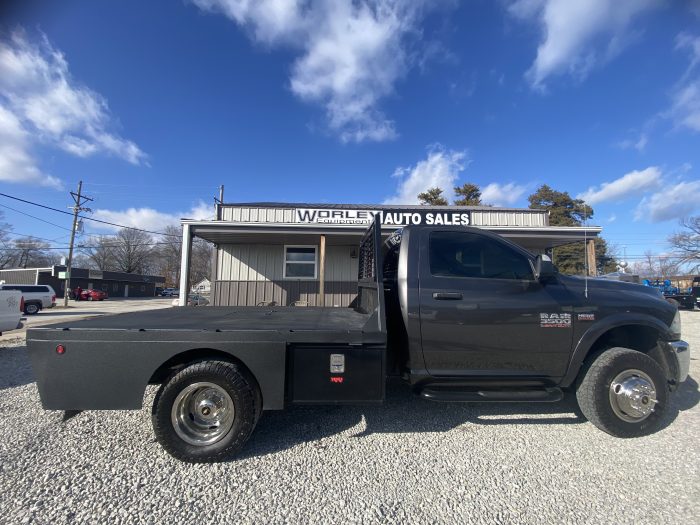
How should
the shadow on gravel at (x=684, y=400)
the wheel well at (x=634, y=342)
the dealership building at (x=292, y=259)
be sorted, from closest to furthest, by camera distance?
the wheel well at (x=634, y=342) → the shadow on gravel at (x=684, y=400) → the dealership building at (x=292, y=259)

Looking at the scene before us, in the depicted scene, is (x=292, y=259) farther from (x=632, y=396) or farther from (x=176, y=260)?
(x=176, y=260)

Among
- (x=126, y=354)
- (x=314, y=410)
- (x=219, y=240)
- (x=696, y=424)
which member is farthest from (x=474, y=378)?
(x=219, y=240)

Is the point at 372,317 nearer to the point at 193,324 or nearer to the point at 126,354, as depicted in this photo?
the point at 193,324

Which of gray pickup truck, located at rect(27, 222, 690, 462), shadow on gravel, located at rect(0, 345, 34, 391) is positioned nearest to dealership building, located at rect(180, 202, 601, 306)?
shadow on gravel, located at rect(0, 345, 34, 391)

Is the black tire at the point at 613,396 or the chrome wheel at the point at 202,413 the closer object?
the chrome wheel at the point at 202,413

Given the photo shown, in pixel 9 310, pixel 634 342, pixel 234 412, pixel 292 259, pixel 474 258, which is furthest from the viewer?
pixel 292 259

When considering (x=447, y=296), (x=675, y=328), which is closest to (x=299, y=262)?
(x=447, y=296)

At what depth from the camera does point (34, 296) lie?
22328 millimetres

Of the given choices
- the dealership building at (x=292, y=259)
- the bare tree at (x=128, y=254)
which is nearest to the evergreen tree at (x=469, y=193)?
the dealership building at (x=292, y=259)

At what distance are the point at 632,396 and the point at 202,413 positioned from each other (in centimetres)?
397

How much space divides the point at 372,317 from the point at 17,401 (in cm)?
437

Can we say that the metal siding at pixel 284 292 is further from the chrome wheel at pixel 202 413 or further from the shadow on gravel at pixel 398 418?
the chrome wheel at pixel 202 413

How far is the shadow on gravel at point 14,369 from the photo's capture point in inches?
190

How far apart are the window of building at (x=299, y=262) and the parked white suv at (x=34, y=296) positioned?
1960 cm
